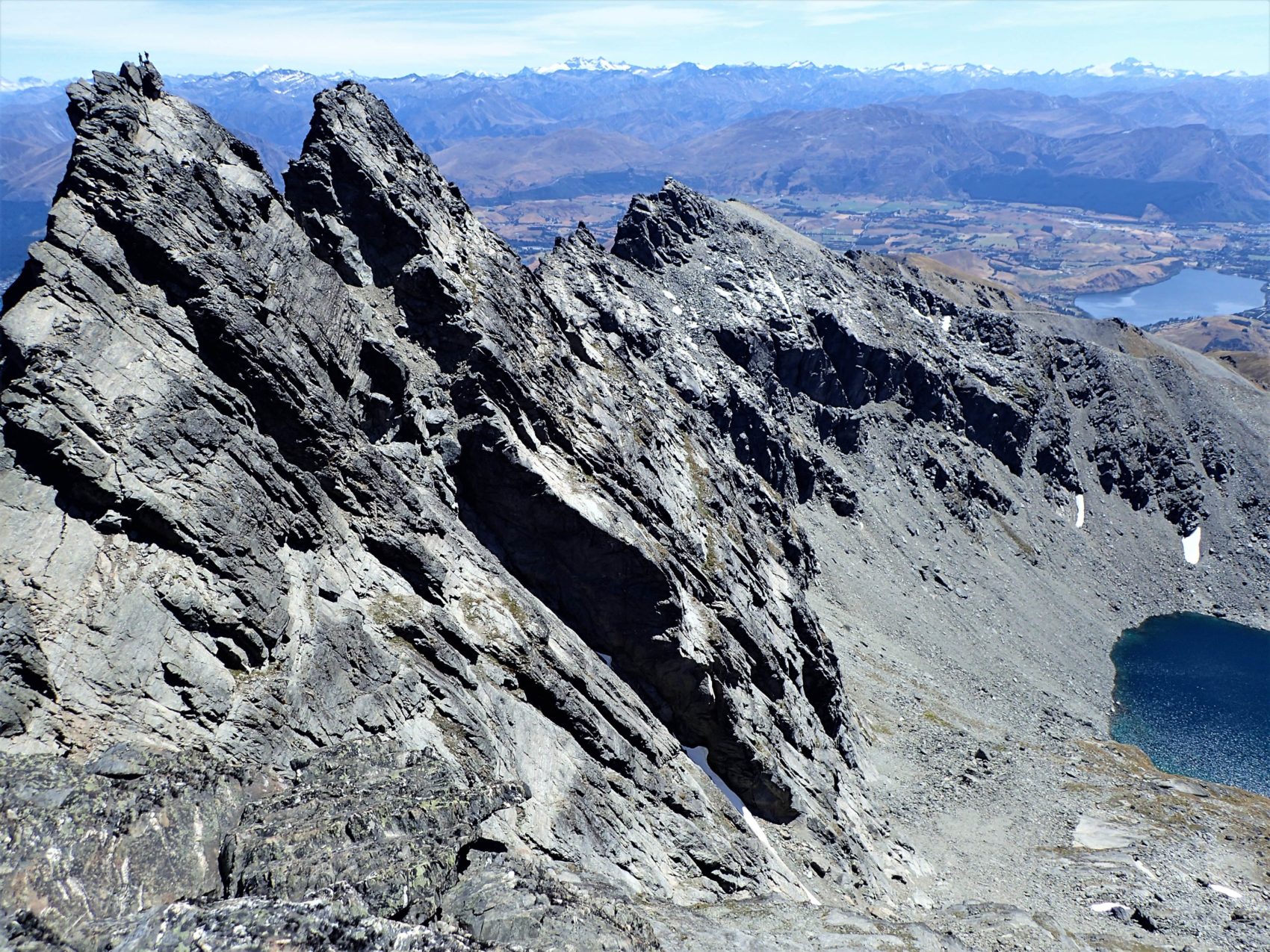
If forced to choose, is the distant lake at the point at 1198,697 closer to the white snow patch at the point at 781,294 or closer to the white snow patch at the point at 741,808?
the white snow patch at the point at 741,808

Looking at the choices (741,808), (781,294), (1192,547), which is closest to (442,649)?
(741,808)

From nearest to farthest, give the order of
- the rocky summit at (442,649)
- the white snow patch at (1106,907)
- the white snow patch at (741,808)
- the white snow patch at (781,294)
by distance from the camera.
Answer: the rocky summit at (442,649)
the white snow patch at (741,808)
the white snow patch at (1106,907)
the white snow patch at (781,294)

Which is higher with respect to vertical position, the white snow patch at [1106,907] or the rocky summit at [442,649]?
the rocky summit at [442,649]

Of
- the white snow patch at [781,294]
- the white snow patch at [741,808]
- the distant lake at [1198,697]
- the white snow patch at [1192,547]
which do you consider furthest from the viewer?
the white snow patch at [1192,547]

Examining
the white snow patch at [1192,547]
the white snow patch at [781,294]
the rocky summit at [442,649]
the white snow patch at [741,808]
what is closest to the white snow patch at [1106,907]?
the rocky summit at [442,649]

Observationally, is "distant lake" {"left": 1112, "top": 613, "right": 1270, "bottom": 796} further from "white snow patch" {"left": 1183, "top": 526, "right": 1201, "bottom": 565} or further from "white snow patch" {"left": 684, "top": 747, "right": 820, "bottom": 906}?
"white snow patch" {"left": 684, "top": 747, "right": 820, "bottom": 906}

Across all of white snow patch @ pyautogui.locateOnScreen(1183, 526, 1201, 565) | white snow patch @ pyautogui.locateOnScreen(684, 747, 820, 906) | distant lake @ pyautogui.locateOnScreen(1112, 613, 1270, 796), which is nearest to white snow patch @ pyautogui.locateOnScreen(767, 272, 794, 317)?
distant lake @ pyautogui.locateOnScreen(1112, 613, 1270, 796)

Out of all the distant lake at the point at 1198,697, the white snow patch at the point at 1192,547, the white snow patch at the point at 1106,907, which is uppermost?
the white snow patch at the point at 1192,547

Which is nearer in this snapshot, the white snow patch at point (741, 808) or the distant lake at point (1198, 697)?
the white snow patch at point (741, 808)

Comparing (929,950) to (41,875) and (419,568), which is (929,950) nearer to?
(419,568)

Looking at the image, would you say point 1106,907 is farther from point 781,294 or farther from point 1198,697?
point 781,294
